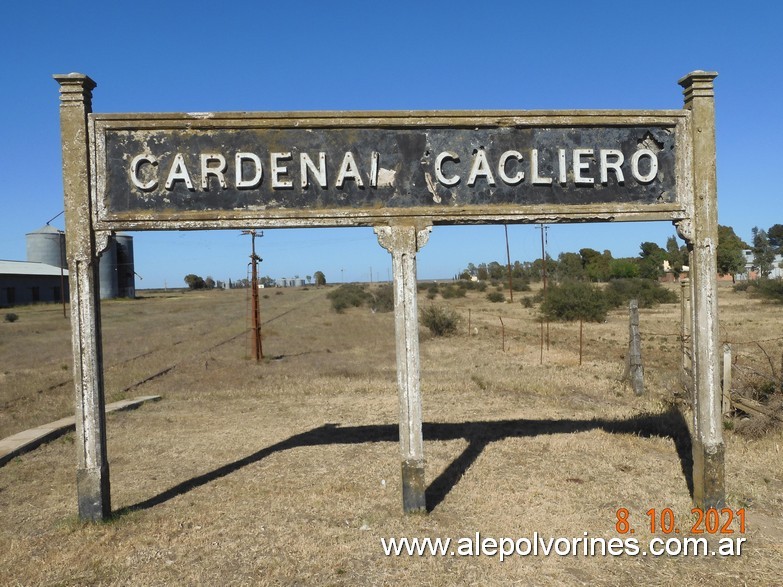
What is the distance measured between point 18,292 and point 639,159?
196 feet

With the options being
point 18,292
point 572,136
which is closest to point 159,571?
point 572,136

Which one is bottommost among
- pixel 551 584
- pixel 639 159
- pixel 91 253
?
pixel 551 584

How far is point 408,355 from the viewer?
6.32 m

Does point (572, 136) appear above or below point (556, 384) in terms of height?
above

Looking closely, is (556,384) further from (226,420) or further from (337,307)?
(337,307)

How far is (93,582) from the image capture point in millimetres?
5043

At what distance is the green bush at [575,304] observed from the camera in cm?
3222

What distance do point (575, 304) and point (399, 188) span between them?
28.0m

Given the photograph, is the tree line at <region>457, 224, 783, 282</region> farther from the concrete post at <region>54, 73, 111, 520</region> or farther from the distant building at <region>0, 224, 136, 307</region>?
the concrete post at <region>54, 73, 111, 520</region>

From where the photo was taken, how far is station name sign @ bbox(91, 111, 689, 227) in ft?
20.7

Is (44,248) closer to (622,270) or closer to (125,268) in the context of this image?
(125,268)

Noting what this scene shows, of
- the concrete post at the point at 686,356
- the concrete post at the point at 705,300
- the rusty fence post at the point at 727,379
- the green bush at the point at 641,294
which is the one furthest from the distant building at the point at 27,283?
the concrete post at the point at 705,300

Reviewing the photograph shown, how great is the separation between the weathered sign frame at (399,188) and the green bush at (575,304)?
25.7 metres

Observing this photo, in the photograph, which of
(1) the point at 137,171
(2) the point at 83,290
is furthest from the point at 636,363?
(2) the point at 83,290
